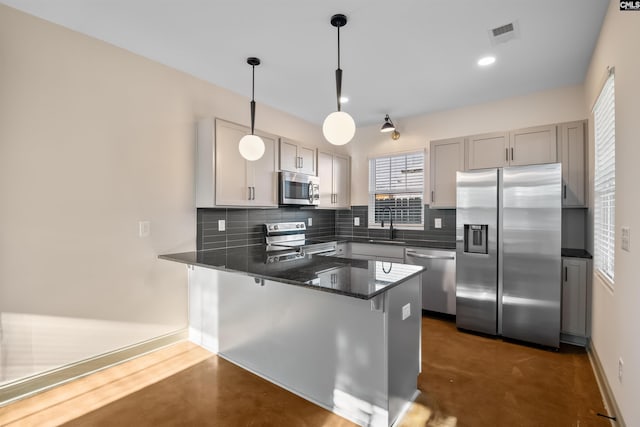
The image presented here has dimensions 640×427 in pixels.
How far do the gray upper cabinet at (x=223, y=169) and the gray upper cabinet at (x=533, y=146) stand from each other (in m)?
2.91

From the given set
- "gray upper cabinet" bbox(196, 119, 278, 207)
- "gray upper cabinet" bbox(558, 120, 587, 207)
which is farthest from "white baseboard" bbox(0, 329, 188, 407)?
"gray upper cabinet" bbox(558, 120, 587, 207)

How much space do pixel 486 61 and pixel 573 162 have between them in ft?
4.76

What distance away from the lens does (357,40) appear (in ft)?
8.16

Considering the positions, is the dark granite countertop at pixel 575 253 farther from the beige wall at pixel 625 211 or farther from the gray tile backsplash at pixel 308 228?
the gray tile backsplash at pixel 308 228

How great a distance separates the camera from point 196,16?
2205 mm

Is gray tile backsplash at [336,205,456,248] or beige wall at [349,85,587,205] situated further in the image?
gray tile backsplash at [336,205,456,248]

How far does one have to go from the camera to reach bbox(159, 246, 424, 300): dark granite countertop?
1.63 metres

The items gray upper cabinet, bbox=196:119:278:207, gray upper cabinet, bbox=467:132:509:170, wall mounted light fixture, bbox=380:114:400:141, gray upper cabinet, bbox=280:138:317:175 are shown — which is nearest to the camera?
gray upper cabinet, bbox=196:119:278:207

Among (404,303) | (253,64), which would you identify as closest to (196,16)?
(253,64)

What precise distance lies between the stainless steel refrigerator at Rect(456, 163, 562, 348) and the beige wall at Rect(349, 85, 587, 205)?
961mm

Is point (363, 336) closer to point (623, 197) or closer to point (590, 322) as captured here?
point (623, 197)

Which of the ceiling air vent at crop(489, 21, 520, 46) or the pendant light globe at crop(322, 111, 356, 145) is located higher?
the ceiling air vent at crop(489, 21, 520, 46)

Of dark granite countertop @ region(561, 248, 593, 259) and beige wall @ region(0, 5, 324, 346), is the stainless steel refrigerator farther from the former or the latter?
beige wall @ region(0, 5, 324, 346)

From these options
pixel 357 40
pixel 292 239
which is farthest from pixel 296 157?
pixel 357 40
